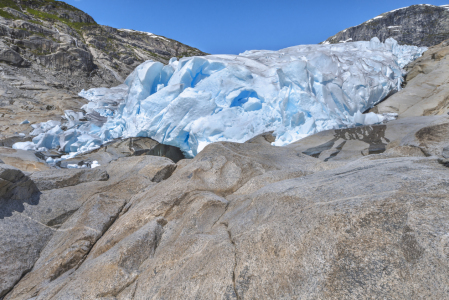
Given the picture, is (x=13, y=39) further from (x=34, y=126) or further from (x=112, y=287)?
(x=112, y=287)

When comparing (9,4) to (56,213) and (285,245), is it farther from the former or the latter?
(285,245)

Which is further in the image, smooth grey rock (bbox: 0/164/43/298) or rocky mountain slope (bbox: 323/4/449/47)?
rocky mountain slope (bbox: 323/4/449/47)

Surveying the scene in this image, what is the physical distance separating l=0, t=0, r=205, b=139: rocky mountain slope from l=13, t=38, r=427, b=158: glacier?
421cm

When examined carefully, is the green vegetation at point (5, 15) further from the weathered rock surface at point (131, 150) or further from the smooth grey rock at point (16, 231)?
the smooth grey rock at point (16, 231)

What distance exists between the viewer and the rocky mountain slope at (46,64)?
15.9 metres

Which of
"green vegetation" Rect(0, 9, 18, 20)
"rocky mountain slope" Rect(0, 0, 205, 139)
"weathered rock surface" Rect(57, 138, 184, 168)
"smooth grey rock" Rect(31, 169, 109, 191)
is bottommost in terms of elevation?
"weathered rock surface" Rect(57, 138, 184, 168)

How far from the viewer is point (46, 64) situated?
909 inches

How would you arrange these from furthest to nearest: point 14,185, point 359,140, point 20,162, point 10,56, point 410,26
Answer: point 410,26 → point 10,56 → point 359,140 → point 20,162 → point 14,185

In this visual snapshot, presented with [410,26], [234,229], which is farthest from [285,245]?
[410,26]

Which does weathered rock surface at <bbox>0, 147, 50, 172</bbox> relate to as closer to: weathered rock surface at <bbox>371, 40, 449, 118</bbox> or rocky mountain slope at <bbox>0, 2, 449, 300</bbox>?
rocky mountain slope at <bbox>0, 2, 449, 300</bbox>

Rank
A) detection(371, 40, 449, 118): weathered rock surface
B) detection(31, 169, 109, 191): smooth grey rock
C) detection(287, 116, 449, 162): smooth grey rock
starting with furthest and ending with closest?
detection(371, 40, 449, 118): weathered rock surface < detection(287, 116, 449, 162): smooth grey rock < detection(31, 169, 109, 191): smooth grey rock

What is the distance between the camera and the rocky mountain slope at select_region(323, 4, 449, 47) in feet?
174

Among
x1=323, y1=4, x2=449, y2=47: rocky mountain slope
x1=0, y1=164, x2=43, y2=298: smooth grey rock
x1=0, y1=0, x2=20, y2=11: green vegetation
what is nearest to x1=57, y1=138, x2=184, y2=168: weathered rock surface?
x1=0, y1=164, x2=43, y2=298: smooth grey rock

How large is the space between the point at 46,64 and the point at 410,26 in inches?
2645
